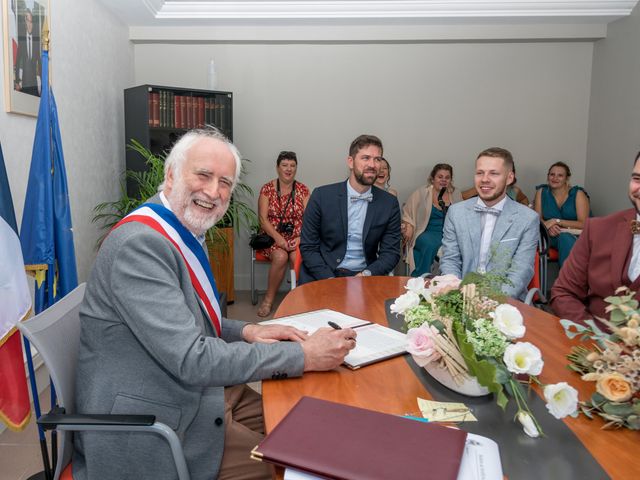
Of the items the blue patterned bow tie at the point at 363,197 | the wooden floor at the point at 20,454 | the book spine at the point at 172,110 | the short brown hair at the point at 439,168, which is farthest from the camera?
the short brown hair at the point at 439,168

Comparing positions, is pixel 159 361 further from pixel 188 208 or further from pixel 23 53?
pixel 23 53

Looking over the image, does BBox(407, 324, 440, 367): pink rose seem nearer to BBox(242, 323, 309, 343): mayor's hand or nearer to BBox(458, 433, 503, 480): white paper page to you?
BBox(458, 433, 503, 480): white paper page

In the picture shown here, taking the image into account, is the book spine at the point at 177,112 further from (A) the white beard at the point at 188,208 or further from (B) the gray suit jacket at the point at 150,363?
(B) the gray suit jacket at the point at 150,363

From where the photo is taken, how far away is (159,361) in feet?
4.22

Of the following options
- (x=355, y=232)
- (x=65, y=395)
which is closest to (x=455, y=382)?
(x=65, y=395)

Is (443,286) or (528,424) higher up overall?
(443,286)

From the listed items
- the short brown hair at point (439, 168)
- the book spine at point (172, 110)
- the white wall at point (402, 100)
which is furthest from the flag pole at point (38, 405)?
the short brown hair at point (439, 168)

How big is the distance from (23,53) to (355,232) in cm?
227

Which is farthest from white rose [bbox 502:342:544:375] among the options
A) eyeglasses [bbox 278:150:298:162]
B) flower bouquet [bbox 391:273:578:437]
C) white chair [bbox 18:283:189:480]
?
eyeglasses [bbox 278:150:298:162]

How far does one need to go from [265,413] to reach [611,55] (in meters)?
5.72

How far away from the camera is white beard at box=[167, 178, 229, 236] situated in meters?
1.55

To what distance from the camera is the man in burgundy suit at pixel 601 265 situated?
205cm

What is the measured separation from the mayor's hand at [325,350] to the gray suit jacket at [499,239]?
1545 mm

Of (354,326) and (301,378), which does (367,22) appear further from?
(301,378)
